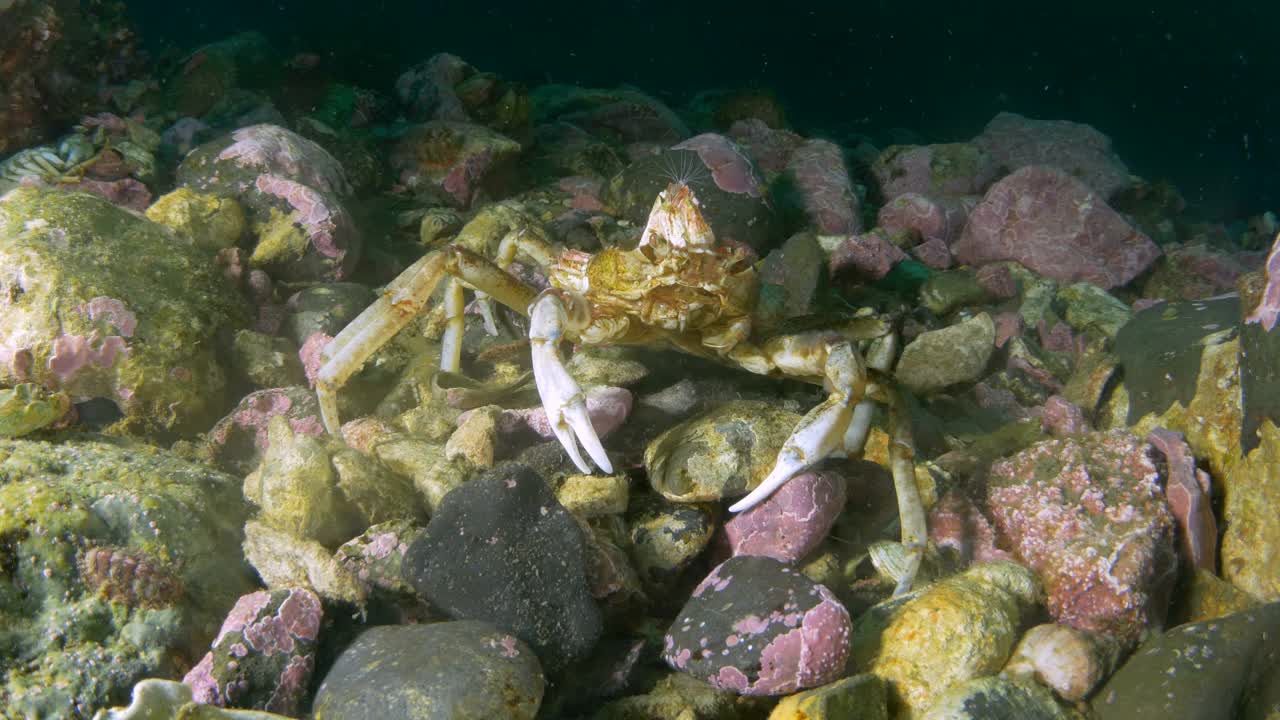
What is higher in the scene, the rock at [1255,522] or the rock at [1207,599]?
the rock at [1255,522]

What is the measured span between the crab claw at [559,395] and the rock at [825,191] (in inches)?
186

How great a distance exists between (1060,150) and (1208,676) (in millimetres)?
11325

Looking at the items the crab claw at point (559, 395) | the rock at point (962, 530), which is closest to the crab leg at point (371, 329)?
the crab claw at point (559, 395)

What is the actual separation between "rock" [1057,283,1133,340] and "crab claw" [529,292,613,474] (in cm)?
519

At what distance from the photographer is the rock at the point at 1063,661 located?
2725mm

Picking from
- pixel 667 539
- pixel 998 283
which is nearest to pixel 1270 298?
pixel 667 539

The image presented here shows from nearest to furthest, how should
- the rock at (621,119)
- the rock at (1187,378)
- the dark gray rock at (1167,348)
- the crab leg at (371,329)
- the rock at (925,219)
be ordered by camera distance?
1. the rock at (1187,378)
2. the crab leg at (371,329)
3. the dark gray rock at (1167,348)
4. the rock at (925,219)
5. the rock at (621,119)

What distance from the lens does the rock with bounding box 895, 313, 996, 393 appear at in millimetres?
5109

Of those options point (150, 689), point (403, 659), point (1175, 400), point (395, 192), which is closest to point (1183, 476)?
point (1175, 400)

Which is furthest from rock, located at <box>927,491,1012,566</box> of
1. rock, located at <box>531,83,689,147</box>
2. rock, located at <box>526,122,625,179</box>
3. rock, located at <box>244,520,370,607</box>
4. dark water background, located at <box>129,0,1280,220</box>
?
dark water background, located at <box>129,0,1280,220</box>

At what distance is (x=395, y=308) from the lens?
13.1ft

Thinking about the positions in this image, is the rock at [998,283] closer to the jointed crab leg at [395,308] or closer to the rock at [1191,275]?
the rock at [1191,275]

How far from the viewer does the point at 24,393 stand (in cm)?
328

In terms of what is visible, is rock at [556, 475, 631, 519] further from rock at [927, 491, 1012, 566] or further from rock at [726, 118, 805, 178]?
rock at [726, 118, 805, 178]
